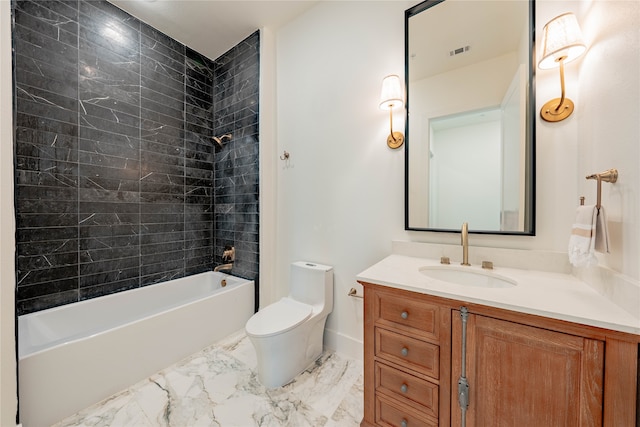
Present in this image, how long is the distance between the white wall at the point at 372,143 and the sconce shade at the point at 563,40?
0.17 ft

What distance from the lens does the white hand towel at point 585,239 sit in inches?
34.5

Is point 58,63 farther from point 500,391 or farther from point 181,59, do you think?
point 500,391

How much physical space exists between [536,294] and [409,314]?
480 mm

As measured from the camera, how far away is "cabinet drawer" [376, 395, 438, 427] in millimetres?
Result: 1036

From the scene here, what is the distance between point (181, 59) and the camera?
247cm

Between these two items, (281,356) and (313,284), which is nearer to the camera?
(281,356)

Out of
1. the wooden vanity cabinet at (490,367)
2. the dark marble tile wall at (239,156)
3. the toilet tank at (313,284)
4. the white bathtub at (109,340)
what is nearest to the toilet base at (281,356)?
the toilet tank at (313,284)

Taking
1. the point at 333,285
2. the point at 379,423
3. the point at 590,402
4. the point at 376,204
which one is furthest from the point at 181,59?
the point at 590,402

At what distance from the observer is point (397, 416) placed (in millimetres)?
1105

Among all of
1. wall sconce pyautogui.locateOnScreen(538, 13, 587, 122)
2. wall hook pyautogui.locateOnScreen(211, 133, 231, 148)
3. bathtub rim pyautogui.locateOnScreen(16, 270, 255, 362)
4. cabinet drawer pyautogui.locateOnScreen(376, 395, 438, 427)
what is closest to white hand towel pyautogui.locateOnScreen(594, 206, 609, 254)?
wall sconce pyautogui.locateOnScreen(538, 13, 587, 122)

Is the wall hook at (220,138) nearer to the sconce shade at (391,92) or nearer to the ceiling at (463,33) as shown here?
the sconce shade at (391,92)

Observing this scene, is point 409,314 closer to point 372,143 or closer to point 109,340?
point 372,143

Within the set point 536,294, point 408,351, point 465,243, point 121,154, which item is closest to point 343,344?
point 408,351

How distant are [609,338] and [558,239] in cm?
65
